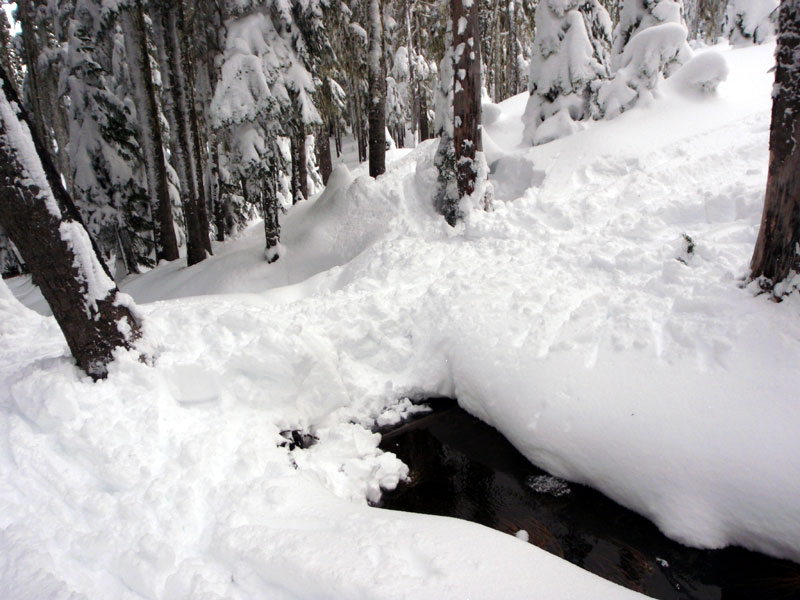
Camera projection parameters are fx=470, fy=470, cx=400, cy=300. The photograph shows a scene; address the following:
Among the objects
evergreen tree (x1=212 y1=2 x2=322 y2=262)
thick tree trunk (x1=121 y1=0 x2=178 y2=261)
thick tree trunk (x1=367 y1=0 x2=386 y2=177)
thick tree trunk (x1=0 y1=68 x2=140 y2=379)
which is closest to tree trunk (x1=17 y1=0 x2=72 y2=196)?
thick tree trunk (x1=121 y1=0 x2=178 y2=261)

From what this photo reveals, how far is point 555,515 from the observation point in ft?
12.7

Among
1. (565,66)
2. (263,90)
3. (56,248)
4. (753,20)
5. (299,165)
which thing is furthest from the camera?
(299,165)

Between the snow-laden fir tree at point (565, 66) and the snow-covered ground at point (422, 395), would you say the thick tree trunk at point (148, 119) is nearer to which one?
the snow-covered ground at point (422, 395)

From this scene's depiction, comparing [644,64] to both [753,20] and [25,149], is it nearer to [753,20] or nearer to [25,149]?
[25,149]

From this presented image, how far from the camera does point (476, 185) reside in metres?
8.92

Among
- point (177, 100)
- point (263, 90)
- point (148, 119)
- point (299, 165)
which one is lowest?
point (299, 165)

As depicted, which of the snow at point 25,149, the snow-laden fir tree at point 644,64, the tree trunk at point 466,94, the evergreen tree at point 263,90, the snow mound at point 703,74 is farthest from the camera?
the snow-laden fir tree at point 644,64

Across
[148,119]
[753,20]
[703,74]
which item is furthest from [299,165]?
[753,20]

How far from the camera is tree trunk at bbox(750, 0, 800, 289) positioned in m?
3.82

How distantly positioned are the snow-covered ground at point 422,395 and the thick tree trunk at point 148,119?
18.1 ft

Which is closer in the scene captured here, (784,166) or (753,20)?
(784,166)

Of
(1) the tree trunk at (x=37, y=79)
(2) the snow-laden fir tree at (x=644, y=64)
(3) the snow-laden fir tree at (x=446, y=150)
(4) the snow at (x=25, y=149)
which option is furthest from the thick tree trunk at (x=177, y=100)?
(2) the snow-laden fir tree at (x=644, y=64)

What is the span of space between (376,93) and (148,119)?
547 cm

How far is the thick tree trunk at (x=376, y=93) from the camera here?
11516 mm
